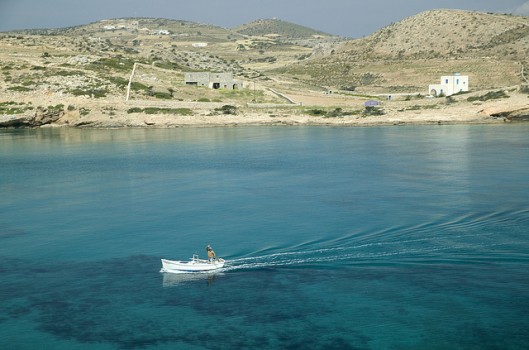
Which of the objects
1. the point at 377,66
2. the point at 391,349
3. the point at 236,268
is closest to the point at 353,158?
the point at 236,268

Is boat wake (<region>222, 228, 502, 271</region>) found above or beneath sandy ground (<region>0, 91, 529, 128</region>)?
beneath

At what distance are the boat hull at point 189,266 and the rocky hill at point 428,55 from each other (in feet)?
344

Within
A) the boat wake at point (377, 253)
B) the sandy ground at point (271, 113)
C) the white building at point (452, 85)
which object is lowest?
the boat wake at point (377, 253)

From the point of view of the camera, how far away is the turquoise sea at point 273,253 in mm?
23516

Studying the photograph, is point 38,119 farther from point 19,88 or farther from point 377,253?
point 377,253

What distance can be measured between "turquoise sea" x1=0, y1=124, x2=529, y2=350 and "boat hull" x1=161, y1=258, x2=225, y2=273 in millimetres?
424

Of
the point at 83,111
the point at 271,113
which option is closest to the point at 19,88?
the point at 83,111

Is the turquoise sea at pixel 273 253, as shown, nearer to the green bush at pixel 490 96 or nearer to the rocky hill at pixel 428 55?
the green bush at pixel 490 96

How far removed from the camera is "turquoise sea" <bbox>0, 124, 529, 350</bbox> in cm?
2352

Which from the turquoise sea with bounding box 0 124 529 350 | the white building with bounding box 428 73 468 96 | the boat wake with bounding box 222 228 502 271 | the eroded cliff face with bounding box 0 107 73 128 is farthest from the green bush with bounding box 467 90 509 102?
the boat wake with bounding box 222 228 502 271

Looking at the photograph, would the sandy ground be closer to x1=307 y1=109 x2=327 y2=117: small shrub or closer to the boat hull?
x1=307 y1=109 x2=327 y2=117: small shrub

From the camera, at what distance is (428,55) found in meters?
157

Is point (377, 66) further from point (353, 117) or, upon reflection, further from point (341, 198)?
point (341, 198)

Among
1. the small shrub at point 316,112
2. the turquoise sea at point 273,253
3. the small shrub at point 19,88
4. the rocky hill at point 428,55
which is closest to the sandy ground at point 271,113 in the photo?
the small shrub at point 316,112
